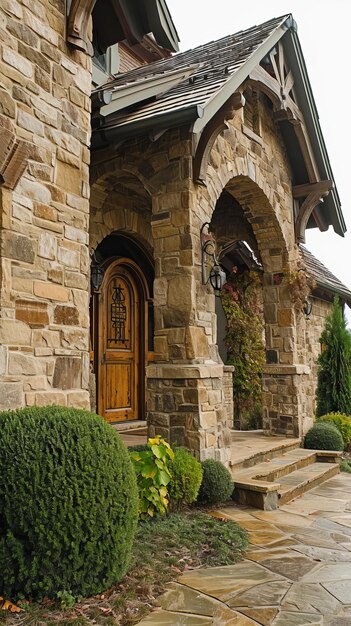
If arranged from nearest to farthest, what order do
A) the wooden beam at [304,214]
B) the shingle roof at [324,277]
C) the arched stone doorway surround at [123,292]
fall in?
the arched stone doorway surround at [123,292], the wooden beam at [304,214], the shingle roof at [324,277]

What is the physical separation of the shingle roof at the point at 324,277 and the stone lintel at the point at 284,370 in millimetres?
2842

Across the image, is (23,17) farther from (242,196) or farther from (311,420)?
(311,420)

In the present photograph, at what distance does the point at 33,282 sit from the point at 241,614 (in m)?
2.54

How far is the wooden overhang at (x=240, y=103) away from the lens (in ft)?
17.7

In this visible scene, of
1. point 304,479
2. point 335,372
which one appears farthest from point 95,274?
point 335,372

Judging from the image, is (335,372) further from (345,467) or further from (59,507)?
(59,507)

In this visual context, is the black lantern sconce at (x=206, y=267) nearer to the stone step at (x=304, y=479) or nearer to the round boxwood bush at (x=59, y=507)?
the stone step at (x=304, y=479)

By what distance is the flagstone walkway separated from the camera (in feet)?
10.1

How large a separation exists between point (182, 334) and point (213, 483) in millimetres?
1557

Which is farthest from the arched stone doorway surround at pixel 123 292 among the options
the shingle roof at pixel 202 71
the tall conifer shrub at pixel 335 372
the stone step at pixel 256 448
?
the tall conifer shrub at pixel 335 372

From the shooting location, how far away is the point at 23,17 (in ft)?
12.5

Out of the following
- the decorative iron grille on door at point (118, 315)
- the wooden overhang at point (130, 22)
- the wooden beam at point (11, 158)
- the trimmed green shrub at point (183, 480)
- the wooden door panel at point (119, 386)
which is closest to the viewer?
the wooden beam at point (11, 158)

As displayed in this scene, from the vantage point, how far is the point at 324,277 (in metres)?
12.0

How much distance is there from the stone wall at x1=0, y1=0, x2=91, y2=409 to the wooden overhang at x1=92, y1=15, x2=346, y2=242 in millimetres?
998
